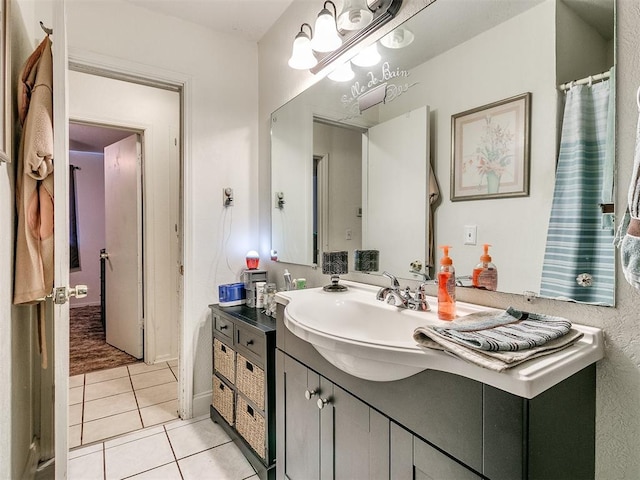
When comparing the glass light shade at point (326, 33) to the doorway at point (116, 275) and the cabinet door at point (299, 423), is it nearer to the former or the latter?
the cabinet door at point (299, 423)

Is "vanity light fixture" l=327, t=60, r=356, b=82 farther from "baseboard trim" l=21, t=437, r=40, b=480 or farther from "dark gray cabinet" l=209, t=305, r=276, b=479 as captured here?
"baseboard trim" l=21, t=437, r=40, b=480

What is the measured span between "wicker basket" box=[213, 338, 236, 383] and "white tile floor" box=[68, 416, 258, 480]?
37 centimetres

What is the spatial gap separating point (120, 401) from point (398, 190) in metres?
2.40

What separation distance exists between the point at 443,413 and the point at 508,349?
0.23 m

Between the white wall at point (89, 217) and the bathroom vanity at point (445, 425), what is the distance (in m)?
5.31

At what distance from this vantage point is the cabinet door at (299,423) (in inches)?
47.9

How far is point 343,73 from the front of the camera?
170cm

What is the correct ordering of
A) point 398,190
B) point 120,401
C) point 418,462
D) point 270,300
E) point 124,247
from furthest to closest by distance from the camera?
point 124,247 → point 120,401 → point 270,300 → point 398,190 → point 418,462

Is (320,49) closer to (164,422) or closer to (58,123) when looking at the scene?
(58,123)

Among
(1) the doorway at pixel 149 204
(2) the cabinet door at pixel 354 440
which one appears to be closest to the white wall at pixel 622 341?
(2) the cabinet door at pixel 354 440

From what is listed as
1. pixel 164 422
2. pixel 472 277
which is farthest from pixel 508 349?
pixel 164 422

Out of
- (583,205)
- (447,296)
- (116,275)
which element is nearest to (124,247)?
(116,275)

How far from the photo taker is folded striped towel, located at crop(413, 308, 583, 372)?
674 millimetres

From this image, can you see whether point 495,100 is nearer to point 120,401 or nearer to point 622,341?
point 622,341
